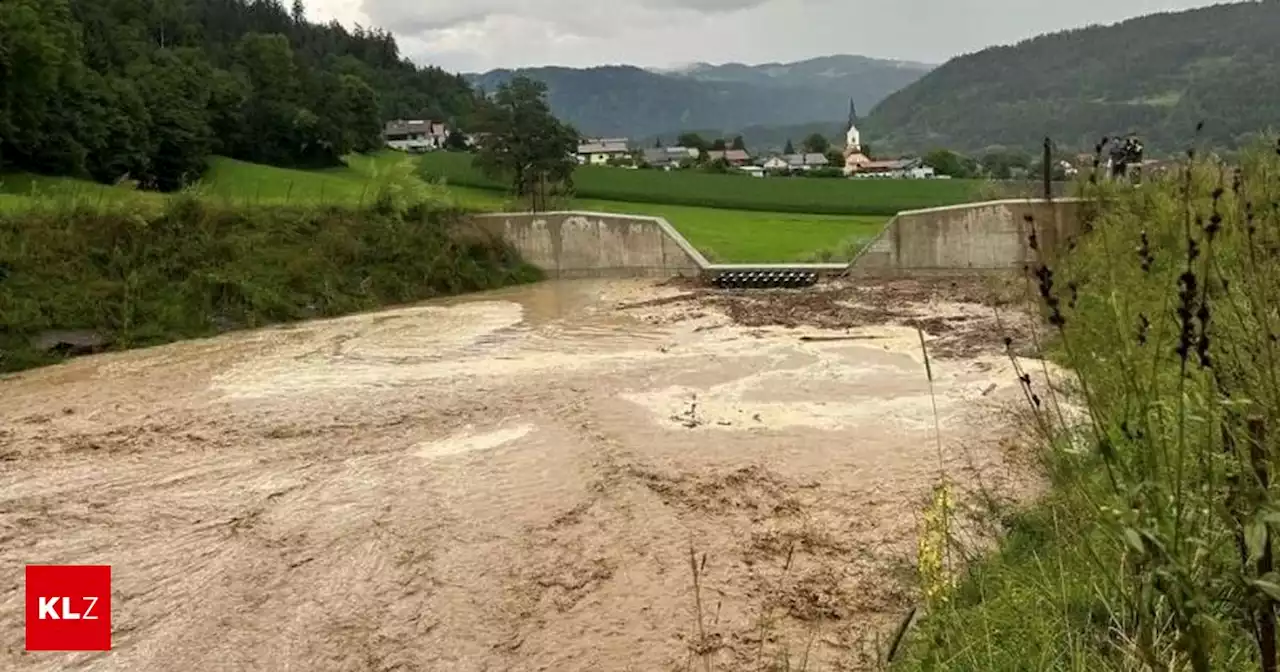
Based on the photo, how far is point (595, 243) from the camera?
19.2m

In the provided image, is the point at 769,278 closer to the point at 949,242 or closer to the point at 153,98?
the point at 949,242

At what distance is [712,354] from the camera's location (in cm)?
1182

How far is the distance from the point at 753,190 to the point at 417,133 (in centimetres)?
4035

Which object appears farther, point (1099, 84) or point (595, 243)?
point (1099, 84)

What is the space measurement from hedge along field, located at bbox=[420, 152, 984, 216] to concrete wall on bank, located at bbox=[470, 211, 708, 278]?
14.2m

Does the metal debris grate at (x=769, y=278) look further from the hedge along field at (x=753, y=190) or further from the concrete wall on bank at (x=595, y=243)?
the hedge along field at (x=753, y=190)

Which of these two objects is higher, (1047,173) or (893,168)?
(893,168)

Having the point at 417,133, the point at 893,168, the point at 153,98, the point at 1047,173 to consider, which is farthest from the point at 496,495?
the point at 417,133

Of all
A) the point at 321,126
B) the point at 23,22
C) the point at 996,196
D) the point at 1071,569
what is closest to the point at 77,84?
the point at 23,22

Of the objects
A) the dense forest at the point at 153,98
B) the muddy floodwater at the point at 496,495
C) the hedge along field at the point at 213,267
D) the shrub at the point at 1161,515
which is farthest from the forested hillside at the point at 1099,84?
the shrub at the point at 1161,515

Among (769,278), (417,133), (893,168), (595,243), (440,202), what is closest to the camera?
(769,278)

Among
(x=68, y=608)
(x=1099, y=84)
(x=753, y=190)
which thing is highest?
(x=1099, y=84)

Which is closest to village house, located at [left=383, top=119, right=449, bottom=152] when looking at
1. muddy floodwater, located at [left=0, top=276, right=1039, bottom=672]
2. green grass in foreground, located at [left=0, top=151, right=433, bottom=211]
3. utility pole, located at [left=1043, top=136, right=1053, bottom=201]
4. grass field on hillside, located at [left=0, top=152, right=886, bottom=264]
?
grass field on hillside, located at [left=0, top=152, right=886, bottom=264]

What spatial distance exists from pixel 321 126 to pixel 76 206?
32328 millimetres
